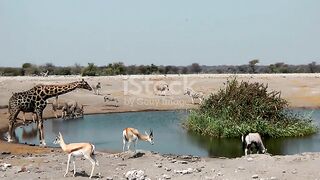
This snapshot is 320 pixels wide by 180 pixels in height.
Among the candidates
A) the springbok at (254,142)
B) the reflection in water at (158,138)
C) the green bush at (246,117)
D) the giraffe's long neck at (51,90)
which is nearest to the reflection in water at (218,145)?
the reflection in water at (158,138)

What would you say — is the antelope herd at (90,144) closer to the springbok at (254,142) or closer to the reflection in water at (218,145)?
the springbok at (254,142)

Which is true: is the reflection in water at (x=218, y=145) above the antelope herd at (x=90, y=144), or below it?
below

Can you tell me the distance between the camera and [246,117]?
23.6 metres

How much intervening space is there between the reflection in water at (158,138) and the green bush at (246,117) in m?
0.52

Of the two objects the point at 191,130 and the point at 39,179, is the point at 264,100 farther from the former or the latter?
the point at 39,179

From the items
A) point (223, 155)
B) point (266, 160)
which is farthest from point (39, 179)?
point (223, 155)

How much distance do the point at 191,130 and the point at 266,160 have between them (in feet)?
36.0

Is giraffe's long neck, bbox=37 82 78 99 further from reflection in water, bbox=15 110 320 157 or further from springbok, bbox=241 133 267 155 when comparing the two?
springbok, bbox=241 133 267 155

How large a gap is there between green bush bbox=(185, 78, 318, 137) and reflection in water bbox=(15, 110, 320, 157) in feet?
1.69

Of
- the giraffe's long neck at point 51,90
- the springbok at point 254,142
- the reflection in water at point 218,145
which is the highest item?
the giraffe's long neck at point 51,90

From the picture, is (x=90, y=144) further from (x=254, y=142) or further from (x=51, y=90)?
(x=51, y=90)

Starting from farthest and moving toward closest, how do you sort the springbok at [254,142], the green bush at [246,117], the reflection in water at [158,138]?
the green bush at [246,117] → the reflection in water at [158,138] → the springbok at [254,142]

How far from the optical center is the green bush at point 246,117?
909 inches

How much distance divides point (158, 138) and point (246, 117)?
3.90m
